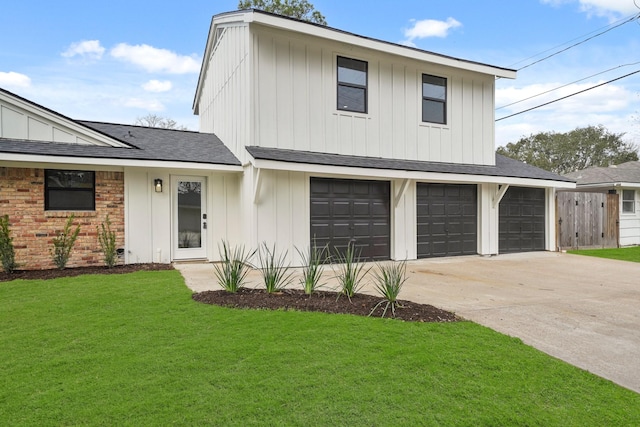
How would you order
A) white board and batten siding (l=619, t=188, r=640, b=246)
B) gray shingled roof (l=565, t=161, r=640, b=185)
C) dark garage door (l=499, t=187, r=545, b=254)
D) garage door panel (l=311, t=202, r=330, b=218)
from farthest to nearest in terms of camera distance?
gray shingled roof (l=565, t=161, r=640, b=185), white board and batten siding (l=619, t=188, r=640, b=246), dark garage door (l=499, t=187, r=545, b=254), garage door panel (l=311, t=202, r=330, b=218)

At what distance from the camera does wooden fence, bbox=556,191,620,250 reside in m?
13.4

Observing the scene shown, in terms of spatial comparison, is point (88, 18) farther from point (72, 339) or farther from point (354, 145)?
point (72, 339)

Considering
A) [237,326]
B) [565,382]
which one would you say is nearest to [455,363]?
[565,382]

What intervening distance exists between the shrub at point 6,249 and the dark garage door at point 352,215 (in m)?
6.27

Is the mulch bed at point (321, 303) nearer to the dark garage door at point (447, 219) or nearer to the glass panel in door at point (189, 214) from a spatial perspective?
the glass panel in door at point (189, 214)

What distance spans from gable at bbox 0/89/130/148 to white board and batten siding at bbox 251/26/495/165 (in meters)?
3.86

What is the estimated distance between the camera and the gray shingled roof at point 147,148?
7965mm

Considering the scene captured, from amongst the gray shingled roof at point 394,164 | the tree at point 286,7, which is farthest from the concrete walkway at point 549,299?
the tree at point 286,7

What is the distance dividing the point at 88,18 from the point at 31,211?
1041 cm

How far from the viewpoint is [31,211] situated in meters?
8.22

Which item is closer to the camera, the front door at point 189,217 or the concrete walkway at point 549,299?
the concrete walkway at point 549,299

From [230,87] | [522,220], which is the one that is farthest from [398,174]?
[522,220]

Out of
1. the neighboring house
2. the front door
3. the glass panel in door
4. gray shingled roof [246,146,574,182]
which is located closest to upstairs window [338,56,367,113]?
gray shingled roof [246,146,574,182]

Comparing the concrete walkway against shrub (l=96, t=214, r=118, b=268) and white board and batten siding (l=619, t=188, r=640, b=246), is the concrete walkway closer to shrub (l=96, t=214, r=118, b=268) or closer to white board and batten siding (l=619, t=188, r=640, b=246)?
shrub (l=96, t=214, r=118, b=268)
